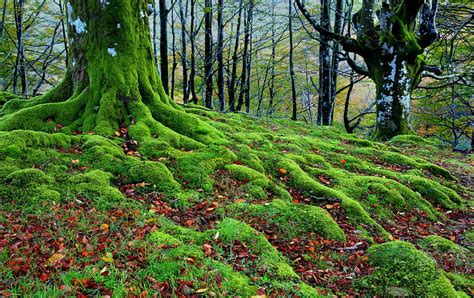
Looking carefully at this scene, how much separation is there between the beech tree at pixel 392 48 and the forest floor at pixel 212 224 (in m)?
5.11

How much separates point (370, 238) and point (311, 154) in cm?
315

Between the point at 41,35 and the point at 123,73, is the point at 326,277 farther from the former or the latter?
the point at 41,35

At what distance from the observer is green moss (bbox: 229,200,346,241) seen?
4.54 m

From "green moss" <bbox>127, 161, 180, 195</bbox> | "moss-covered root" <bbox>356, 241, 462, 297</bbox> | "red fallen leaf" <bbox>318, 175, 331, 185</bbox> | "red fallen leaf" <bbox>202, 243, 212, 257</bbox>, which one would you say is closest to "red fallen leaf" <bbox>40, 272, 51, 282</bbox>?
"red fallen leaf" <bbox>202, 243, 212, 257</bbox>

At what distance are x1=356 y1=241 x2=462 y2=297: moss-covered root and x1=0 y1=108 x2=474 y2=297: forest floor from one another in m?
0.01

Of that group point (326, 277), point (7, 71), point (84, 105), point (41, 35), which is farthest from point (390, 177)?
point (7, 71)

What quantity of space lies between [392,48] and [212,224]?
994cm

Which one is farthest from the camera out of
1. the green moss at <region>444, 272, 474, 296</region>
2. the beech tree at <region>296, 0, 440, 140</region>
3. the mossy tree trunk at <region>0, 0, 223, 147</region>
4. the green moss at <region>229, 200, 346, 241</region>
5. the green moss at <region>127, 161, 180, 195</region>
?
the beech tree at <region>296, 0, 440, 140</region>

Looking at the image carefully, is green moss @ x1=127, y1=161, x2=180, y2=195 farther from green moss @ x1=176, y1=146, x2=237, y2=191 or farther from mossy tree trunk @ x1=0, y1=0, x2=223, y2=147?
mossy tree trunk @ x1=0, y1=0, x2=223, y2=147

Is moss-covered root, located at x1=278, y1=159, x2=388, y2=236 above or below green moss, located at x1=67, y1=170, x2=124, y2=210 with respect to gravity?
below

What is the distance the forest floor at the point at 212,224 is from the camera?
122 inches

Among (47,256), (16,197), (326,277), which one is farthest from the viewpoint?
(16,197)

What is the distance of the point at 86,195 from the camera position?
14.1 feet

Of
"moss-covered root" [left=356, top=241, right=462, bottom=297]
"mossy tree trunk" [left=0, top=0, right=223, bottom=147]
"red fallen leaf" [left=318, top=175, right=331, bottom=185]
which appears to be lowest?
"moss-covered root" [left=356, top=241, right=462, bottom=297]
